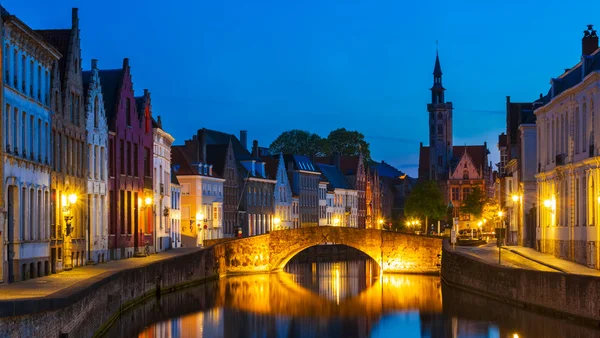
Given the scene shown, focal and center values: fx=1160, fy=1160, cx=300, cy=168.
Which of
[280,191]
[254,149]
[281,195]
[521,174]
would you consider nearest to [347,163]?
[281,195]

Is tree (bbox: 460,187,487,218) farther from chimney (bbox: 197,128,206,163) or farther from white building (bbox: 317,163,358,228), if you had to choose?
chimney (bbox: 197,128,206,163)

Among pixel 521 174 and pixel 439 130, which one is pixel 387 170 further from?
pixel 521 174

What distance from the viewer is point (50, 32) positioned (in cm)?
4731

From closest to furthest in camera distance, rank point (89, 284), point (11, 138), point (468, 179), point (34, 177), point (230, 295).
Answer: point (89, 284)
point (11, 138)
point (34, 177)
point (230, 295)
point (468, 179)

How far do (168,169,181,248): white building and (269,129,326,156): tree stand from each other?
5097cm

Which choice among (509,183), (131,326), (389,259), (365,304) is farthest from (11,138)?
(509,183)

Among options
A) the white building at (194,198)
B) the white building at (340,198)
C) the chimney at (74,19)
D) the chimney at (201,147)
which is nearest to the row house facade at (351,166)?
the white building at (340,198)

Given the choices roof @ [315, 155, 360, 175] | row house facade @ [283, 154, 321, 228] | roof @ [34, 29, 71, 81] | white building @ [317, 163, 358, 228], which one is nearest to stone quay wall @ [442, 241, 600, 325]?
roof @ [34, 29, 71, 81]

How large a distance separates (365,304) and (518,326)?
14.2m

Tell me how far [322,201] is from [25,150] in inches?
3316

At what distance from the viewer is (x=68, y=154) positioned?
4500 centimetres

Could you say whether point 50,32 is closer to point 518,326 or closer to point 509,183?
point 518,326

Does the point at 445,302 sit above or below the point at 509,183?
below

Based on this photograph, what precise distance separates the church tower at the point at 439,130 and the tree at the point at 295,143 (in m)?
31.4
